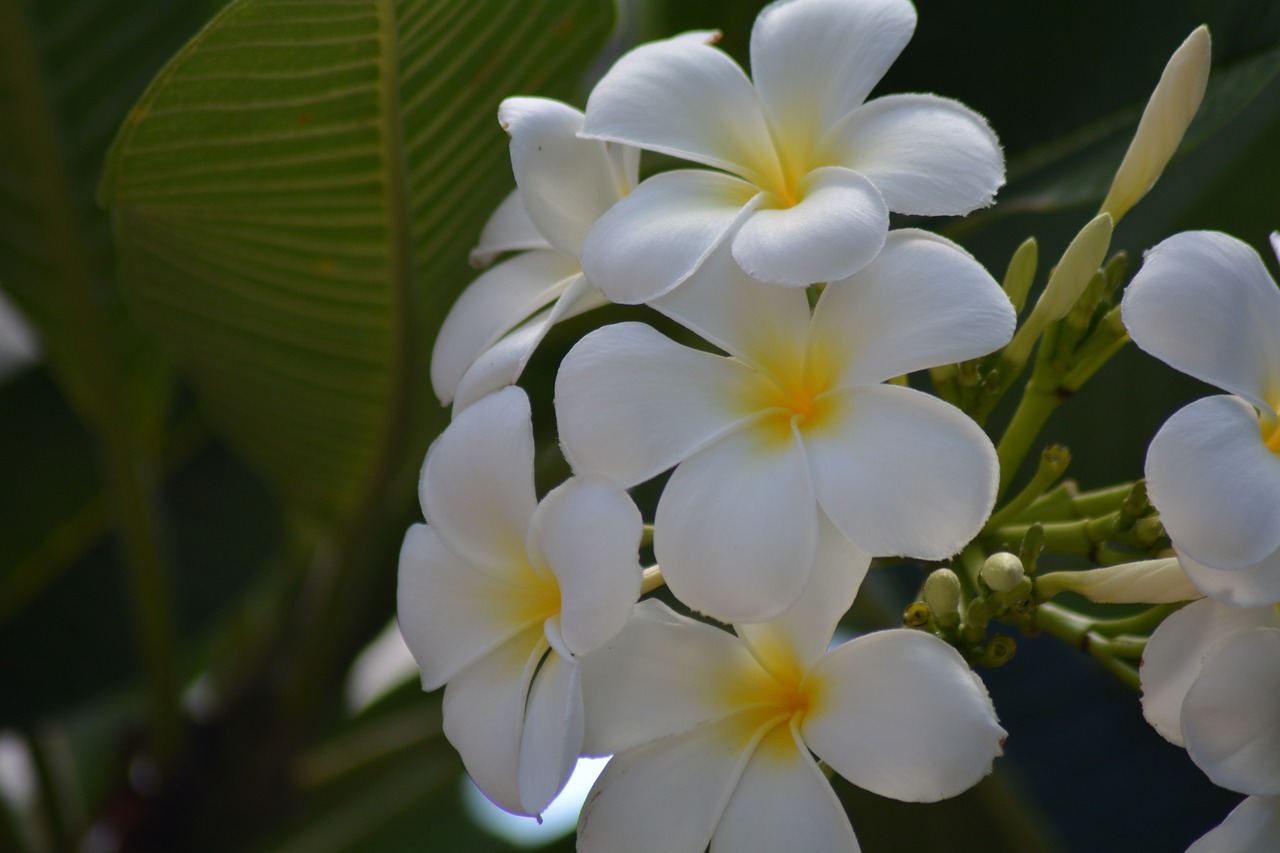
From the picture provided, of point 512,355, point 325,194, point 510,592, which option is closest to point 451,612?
point 510,592

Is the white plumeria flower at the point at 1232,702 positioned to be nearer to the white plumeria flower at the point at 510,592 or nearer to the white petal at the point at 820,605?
the white petal at the point at 820,605

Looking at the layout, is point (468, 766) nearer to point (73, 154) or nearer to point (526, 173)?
point (526, 173)

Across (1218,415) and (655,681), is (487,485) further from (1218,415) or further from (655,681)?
(1218,415)

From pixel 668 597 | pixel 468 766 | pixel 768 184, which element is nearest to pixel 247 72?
pixel 768 184

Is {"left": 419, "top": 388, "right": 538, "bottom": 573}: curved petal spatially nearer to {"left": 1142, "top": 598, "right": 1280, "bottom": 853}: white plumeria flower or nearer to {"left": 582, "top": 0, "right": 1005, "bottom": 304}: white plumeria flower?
{"left": 582, "top": 0, "right": 1005, "bottom": 304}: white plumeria flower

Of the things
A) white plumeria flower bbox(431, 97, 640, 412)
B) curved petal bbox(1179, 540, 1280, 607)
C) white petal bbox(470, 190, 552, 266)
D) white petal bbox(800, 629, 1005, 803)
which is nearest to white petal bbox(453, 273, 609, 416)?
white plumeria flower bbox(431, 97, 640, 412)

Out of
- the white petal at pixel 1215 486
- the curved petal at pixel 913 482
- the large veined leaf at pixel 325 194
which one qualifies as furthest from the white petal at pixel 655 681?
the large veined leaf at pixel 325 194
